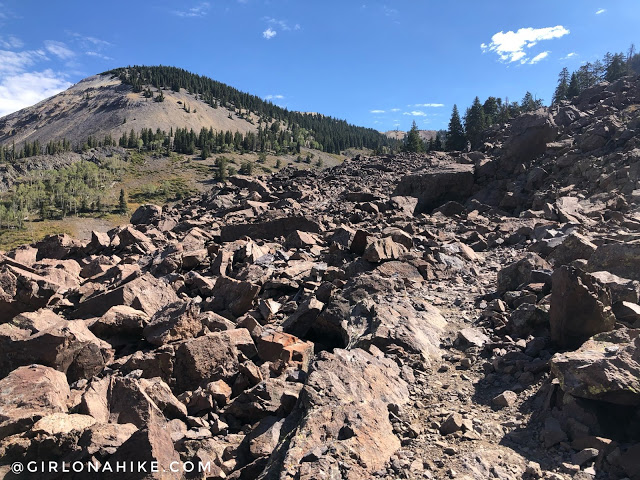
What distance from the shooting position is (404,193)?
30.8 m

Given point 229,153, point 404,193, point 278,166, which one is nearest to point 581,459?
point 404,193

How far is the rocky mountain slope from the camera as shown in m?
5.44

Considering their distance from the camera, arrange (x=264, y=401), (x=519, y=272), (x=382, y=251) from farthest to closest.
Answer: (x=382, y=251) < (x=519, y=272) < (x=264, y=401)

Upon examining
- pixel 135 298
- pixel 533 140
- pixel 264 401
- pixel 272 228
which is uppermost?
pixel 533 140

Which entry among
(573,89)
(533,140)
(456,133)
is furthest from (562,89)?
(533,140)

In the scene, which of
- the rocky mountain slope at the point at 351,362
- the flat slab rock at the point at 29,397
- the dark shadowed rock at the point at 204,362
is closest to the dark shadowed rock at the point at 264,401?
the rocky mountain slope at the point at 351,362

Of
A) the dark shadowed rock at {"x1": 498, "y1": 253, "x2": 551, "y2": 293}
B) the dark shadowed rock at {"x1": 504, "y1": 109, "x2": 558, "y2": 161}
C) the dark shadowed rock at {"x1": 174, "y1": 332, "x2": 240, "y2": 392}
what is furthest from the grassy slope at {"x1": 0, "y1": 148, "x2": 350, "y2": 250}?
the dark shadowed rock at {"x1": 498, "y1": 253, "x2": 551, "y2": 293}

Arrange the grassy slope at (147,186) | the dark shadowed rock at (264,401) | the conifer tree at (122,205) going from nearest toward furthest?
1. the dark shadowed rock at (264,401)
2. the grassy slope at (147,186)
3. the conifer tree at (122,205)

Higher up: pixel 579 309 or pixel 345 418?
pixel 579 309

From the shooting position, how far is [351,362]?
24.2 feet

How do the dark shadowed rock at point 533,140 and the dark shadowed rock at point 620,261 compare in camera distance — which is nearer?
the dark shadowed rock at point 620,261

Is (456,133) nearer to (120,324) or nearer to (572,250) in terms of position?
(572,250)

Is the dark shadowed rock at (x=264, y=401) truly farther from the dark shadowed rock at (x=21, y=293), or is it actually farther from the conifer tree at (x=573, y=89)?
the conifer tree at (x=573, y=89)

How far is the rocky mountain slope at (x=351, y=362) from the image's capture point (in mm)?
5438
